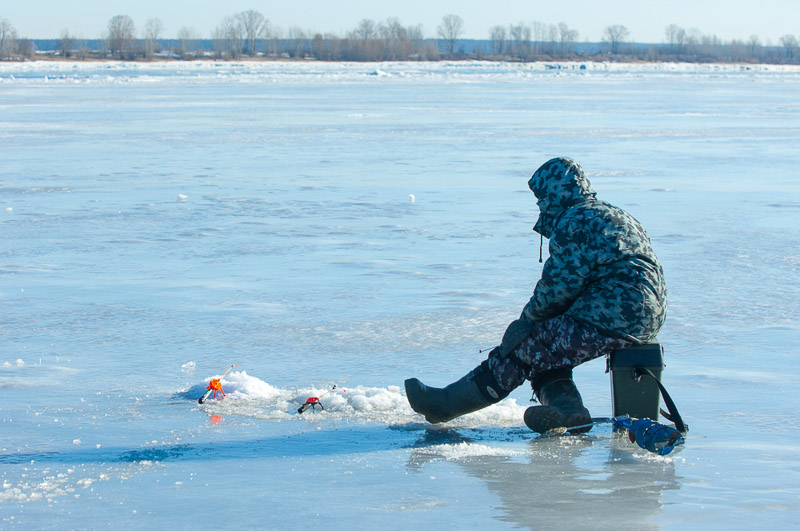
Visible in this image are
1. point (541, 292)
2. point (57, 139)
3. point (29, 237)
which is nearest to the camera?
point (541, 292)

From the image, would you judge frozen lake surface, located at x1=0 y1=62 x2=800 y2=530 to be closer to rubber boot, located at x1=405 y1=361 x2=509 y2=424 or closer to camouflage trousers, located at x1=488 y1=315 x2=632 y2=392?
rubber boot, located at x1=405 y1=361 x2=509 y2=424

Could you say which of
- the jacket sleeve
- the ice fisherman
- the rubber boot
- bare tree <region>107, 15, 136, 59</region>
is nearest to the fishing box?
the ice fisherman

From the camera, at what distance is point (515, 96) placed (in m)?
32.4

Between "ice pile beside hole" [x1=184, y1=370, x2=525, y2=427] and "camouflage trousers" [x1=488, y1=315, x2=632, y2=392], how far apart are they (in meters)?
0.29

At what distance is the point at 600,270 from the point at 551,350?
34 centimetres

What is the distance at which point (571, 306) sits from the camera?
3367 mm

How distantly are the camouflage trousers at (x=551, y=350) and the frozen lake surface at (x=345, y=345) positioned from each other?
253mm

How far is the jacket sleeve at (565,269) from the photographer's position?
3.26 meters

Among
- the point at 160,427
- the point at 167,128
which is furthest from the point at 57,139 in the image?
the point at 160,427

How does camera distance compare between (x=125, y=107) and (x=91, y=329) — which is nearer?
(x=91, y=329)

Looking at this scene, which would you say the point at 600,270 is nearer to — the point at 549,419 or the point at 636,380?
the point at 636,380

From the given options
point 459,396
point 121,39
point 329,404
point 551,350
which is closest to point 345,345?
point 329,404

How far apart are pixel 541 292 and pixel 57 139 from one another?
48.1 ft

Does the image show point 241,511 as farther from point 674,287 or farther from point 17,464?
point 674,287
